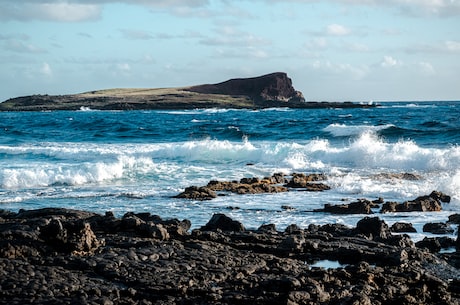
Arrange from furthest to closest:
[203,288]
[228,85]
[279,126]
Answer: [228,85], [279,126], [203,288]

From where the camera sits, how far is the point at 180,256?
9406 millimetres

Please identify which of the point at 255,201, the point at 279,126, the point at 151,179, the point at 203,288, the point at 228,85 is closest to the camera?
the point at 203,288

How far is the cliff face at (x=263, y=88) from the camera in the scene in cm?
13888

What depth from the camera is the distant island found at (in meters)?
123

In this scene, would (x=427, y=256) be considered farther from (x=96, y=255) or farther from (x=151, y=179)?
(x=151, y=179)

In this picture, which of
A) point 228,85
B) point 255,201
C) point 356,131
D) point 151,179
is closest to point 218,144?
point 151,179

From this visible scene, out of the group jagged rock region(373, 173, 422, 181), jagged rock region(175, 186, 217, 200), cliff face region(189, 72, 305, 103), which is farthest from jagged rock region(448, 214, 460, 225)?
cliff face region(189, 72, 305, 103)

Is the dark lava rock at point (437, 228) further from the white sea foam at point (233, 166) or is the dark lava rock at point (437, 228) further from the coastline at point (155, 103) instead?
the coastline at point (155, 103)

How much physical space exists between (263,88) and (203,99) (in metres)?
15.0

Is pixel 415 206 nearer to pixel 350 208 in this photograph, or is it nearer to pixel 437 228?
pixel 350 208

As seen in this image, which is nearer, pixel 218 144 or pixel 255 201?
pixel 255 201

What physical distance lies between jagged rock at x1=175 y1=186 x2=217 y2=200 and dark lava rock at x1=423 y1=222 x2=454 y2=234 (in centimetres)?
684

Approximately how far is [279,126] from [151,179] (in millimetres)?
30267

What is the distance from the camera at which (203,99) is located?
429 feet
